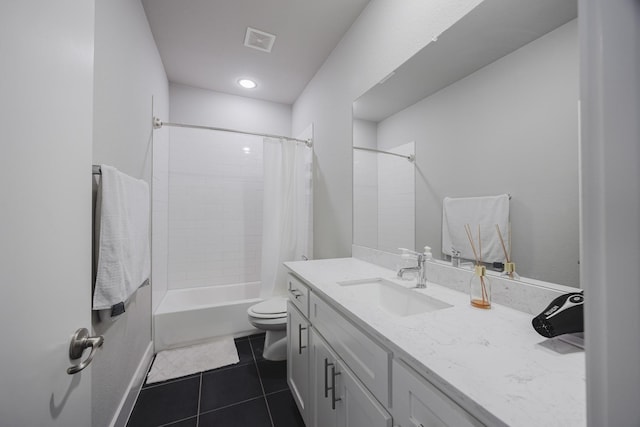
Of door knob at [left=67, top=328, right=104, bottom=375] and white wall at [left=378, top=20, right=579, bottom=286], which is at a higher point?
white wall at [left=378, top=20, right=579, bottom=286]

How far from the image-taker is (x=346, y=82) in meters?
1.93

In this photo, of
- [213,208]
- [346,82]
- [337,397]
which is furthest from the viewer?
[213,208]

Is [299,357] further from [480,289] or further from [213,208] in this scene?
[213,208]

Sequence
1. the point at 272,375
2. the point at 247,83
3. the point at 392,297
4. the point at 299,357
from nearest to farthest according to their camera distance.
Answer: the point at 392,297, the point at 299,357, the point at 272,375, the point at 247,83

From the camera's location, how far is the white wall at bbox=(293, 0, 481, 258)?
49.3 inches

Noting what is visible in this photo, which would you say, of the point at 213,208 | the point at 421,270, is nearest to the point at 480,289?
the point at 421,270

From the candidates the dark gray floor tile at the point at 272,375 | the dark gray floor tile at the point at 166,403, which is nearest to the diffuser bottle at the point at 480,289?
the dark gray floor tile at the point at 272,375

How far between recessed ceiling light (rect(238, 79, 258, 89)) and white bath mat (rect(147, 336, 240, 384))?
2577mm

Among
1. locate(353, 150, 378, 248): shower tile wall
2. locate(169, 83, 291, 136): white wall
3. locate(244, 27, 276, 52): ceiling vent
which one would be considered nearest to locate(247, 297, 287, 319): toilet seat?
locate(353, 150, 378, 248): shower tile wall

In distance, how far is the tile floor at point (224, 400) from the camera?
1.41m

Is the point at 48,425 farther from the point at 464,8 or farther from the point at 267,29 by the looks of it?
the point at 267,29

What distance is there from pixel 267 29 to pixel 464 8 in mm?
1441

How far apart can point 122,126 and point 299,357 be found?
164 centimetres

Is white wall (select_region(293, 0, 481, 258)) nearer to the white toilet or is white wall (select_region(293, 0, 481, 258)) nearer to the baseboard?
the white toilet
